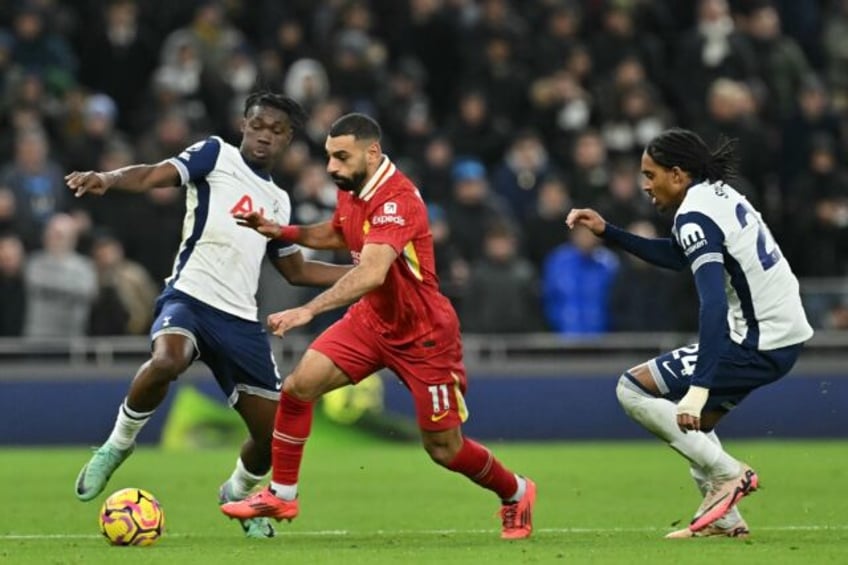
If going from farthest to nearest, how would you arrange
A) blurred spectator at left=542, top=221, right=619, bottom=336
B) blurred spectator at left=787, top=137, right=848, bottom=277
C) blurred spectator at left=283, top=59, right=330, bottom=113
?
blurred spectator at left=283, top=59, right=330, bottom=113
blurred spectator at left=787, top=137, right=848, bottom=277
blurred spectator at left=542, top=221, right=619, bottom=336

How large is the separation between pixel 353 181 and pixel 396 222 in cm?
37

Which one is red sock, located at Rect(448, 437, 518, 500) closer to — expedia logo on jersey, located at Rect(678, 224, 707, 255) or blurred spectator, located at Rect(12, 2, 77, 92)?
expedia logo on jersey, located at Rect(678, 224, 707, 255)

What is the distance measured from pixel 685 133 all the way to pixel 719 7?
11674 millimetres

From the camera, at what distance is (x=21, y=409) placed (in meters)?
19.1

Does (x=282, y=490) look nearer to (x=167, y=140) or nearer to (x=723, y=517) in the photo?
(x=723, y=517)

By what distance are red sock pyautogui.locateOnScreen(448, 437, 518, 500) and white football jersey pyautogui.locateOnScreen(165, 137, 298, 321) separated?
171cm

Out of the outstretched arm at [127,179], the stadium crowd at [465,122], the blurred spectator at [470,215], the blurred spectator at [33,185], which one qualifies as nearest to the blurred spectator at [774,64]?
the stadium crowd at [465,122]

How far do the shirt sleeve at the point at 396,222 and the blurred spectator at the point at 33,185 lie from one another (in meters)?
8.88

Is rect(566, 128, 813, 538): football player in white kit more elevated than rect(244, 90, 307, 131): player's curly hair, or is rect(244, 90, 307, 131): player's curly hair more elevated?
rect(244, 90, 307, 131): player's curly hair

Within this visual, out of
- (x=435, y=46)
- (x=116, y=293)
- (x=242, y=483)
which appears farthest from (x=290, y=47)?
(x=242, y=483)

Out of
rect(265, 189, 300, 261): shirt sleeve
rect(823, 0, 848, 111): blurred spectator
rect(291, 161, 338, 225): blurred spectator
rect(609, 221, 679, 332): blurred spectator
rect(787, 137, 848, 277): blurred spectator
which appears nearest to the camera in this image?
rect(265, 189, 300, 261): shirt sleeve

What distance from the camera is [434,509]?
43.9 ft

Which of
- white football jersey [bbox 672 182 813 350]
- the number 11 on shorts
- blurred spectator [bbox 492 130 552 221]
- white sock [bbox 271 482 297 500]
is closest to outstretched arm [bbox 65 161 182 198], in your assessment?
white sock [bbox 271 482 297 500]

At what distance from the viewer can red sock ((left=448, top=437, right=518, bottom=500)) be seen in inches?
426
